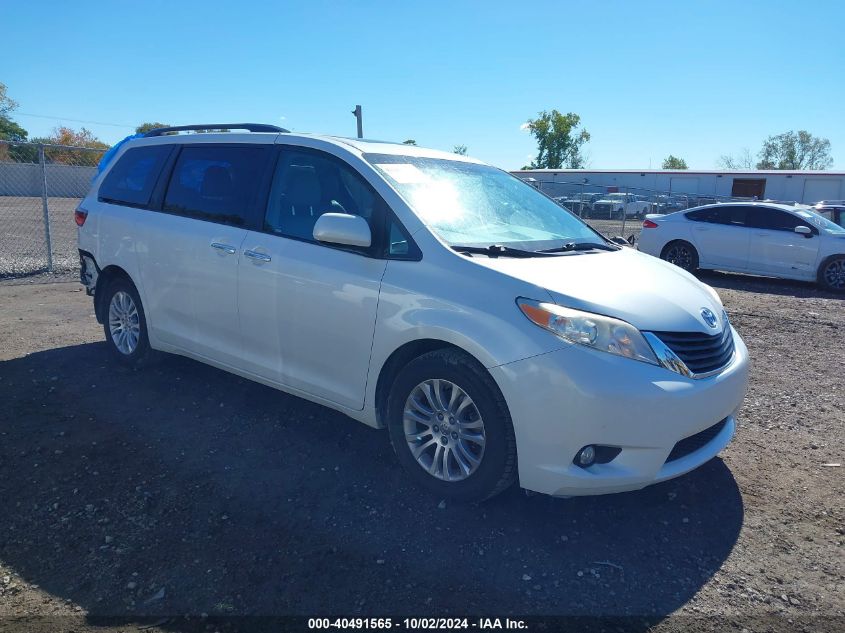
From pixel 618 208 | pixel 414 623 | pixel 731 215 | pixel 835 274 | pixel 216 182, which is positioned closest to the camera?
pixel 414 623

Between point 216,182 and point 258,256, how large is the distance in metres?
0.88

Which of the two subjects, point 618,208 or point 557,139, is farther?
point 557,139

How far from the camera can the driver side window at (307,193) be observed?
386 cm

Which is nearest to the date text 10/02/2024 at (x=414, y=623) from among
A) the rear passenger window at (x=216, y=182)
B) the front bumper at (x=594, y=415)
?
the front bumper at (x=594, y=415)

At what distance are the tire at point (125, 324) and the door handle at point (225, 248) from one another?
1.20 meters

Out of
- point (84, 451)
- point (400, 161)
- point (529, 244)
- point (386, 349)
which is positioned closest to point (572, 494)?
point (386, 349)

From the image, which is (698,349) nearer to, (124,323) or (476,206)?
(476,206)

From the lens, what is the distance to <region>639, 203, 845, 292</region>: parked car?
36.4 feet

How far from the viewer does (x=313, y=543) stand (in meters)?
2.99

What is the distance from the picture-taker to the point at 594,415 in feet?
9.29

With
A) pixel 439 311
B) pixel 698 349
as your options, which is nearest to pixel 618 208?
pixel 698 349

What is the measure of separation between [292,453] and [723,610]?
2500mm

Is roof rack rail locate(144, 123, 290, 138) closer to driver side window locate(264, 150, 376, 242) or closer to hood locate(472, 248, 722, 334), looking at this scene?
driver side window locate(264, 150, 376, 242)

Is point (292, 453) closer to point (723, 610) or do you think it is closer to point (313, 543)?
point (313, 543)
